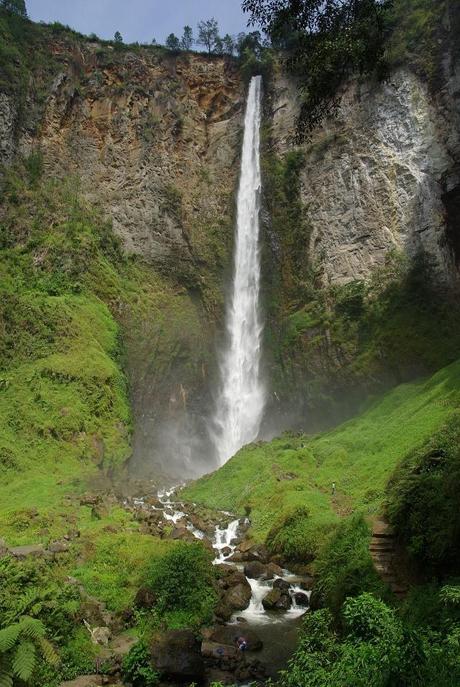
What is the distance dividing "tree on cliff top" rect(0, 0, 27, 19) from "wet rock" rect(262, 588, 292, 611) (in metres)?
50.0

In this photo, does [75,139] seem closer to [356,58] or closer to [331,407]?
[331,407]

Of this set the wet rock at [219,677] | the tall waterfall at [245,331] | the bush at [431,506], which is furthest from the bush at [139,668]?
the tall waterfall at [245,331]

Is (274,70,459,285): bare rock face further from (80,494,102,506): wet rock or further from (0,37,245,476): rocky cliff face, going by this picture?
(80,494,102,506): wet rock

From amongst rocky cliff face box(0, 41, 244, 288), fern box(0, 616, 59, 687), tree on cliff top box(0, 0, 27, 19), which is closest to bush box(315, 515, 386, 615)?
fern box(0, 616, 59, 687)

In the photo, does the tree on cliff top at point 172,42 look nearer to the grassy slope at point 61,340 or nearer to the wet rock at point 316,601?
the grassy slope at point 61,340

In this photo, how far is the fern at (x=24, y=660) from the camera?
7.20 metres

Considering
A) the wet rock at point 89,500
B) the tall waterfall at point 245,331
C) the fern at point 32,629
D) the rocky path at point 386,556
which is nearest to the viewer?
the fern at point 32,629

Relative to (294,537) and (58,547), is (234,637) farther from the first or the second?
(58,547)

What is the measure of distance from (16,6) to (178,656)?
53192 millimetres

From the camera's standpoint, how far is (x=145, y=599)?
36.3 ft

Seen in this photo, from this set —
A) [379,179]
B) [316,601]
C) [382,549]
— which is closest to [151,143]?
[379,179]

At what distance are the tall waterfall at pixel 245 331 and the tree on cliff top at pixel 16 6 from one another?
22082 mm

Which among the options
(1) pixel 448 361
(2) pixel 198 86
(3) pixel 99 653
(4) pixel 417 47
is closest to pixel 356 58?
(3) pixel 99 653

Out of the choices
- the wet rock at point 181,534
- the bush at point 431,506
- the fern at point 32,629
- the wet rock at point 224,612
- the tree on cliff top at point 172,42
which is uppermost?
the tree on cliff top at point 172,42
